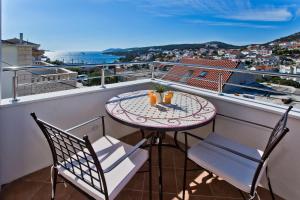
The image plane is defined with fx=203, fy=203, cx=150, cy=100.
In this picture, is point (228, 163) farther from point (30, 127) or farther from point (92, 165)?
point (30, 127)

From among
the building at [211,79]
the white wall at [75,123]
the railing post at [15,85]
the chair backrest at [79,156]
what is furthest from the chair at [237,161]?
the railing post at [15,85]

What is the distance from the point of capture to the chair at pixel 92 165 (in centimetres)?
107

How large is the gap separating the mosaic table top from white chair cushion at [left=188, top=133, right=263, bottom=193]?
249mm

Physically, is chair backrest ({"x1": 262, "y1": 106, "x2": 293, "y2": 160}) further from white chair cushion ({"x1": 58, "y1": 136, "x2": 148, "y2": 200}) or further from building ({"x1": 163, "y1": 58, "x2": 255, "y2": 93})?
building ({"x1": 163, "y1": 58, "x2": 255, "y2": 93})

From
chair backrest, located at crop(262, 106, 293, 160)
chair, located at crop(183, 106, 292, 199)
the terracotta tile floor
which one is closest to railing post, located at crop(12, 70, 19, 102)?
the terracotta tile floor

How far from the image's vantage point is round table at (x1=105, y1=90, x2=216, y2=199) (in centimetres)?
141

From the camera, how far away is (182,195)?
1690mm

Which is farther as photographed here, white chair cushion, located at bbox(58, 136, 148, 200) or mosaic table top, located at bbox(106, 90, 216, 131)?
mosaic table top, located at bbox(106, 90, 216, 131)

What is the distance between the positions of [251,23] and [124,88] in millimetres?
13527

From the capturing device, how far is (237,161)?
1456 mm

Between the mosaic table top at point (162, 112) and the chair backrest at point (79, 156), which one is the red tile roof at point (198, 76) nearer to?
the mosaic table top at point (162, 112)

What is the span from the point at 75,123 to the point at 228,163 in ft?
4.94

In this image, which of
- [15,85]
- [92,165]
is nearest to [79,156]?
[92,165]

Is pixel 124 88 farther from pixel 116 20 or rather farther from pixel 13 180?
pixel 116 20
